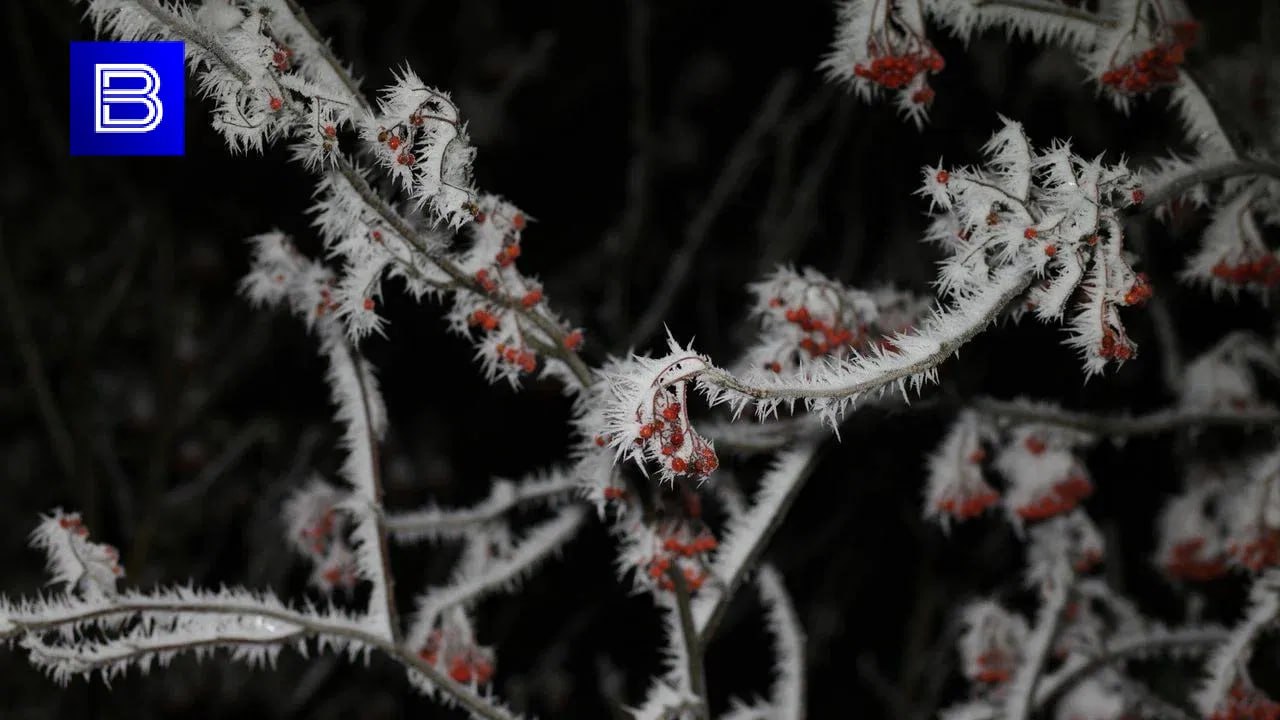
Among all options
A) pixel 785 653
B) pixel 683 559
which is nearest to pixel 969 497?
pixel 785 653

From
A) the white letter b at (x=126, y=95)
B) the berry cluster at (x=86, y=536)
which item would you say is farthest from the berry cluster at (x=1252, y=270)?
the white letter b at (x=126, y=95)

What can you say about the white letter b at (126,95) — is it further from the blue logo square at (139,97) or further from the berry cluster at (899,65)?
the berry cluster at (899,65)

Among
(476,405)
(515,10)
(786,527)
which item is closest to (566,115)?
(515,10)

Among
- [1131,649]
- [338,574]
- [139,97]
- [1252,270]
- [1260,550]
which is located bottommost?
[1131,649]

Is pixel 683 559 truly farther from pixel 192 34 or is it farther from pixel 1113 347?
pixel 192 34

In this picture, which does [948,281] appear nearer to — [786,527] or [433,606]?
[433,606]

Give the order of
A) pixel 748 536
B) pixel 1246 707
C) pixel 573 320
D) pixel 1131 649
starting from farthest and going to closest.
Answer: pixel 573 320
pixel 1131 649
pixel 1246 707
pixel 748 536

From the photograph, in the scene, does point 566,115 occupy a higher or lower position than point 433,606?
higher
